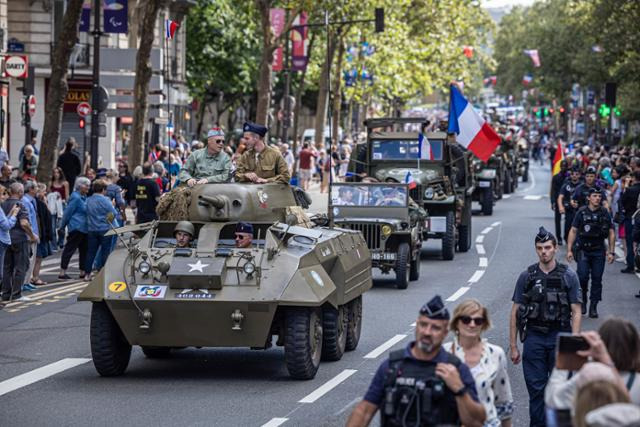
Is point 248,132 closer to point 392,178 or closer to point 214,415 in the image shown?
point 214,415

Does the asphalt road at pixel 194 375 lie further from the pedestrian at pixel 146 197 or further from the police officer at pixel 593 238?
the pedestrian at pixel 146 197

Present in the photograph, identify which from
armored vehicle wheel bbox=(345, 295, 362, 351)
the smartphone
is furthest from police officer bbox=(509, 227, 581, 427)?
armored vehicle wheel bbox=(345, 295, 362, 351)

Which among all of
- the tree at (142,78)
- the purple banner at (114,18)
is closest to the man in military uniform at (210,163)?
the tree at (142,78)

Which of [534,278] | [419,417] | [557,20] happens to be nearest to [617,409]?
[419,417]

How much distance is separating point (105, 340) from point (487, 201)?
29185 millimetres

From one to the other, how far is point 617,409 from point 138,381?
9.11 metres

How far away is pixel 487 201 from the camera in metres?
42.3

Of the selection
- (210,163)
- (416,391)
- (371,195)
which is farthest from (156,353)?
→ (371,195)

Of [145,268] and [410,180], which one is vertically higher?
[410,180]

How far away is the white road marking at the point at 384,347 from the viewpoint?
52.1 ft

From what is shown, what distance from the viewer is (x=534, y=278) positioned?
11.5 m

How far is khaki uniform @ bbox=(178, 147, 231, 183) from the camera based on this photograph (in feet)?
53.9

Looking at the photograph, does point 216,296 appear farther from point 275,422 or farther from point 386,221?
point 386,221

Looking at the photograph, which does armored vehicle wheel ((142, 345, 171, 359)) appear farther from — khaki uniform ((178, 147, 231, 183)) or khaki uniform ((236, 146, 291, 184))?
khaki uniform ((236, 146, 291, 184))
